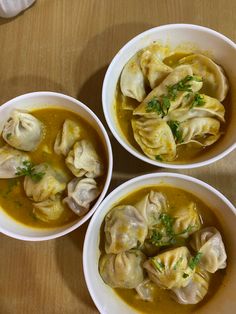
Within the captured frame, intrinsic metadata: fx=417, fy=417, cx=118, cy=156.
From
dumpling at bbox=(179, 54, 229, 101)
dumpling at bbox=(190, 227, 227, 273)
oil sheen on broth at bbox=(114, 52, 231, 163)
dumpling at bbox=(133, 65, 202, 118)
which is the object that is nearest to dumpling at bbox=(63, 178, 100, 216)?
oil sheen on broth at bbox=(114, 52, 231, 163)

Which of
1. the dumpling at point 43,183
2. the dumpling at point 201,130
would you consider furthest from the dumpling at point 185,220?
the dumpling at point 43,183

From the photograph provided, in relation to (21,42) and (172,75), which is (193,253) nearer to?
(172,75)

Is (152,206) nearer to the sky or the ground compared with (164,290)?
nearer to the sky

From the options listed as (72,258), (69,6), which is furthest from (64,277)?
(69,6)

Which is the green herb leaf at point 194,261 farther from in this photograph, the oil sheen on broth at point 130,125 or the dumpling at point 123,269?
the oil sheen on broth at point 130,125

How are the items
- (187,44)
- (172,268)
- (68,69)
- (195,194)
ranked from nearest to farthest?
(172,268) → (195,194) → (187,44) → (68,69)

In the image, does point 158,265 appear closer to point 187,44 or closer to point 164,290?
point 164,290

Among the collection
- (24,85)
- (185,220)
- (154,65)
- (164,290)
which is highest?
(154,65)

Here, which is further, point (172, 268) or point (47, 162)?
point (47, 162)

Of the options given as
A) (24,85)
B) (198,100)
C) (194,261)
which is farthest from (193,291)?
(24,85)
